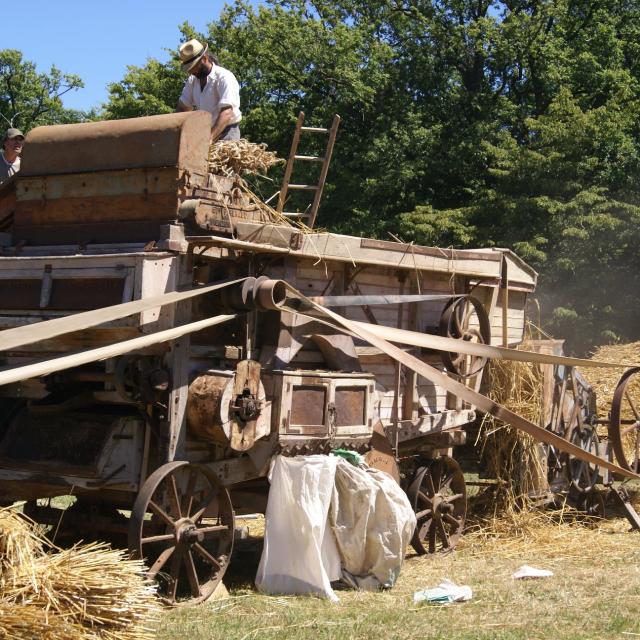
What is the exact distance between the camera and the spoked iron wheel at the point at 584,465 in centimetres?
1062

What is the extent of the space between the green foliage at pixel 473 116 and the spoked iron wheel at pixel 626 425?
8.37m

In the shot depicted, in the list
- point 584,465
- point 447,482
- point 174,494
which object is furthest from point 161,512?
point 584,465

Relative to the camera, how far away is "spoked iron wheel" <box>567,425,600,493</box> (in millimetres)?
10617

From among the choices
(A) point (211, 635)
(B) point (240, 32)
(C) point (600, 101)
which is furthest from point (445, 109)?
(A) point (211, 635)

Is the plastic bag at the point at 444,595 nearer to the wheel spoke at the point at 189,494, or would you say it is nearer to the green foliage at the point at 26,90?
the wheel spoke at the point at 189,494

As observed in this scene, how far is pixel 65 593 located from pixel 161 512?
187 cm

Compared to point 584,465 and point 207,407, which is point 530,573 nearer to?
point 207,407

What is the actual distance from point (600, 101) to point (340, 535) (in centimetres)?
2109

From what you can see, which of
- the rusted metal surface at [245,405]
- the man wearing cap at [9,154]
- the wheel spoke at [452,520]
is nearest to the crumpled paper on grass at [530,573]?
the wheel spoke at [452,520]

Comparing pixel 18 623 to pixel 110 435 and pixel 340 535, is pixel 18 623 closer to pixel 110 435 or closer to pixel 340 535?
pixel 110 435

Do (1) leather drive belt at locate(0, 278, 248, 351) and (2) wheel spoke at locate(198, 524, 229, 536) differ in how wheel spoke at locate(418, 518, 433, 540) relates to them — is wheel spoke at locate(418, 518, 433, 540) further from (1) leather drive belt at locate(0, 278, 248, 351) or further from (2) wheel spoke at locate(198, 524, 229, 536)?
(1) leather drive belt at locate(0, 278, 248, 351)

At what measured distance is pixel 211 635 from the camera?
5469 mm

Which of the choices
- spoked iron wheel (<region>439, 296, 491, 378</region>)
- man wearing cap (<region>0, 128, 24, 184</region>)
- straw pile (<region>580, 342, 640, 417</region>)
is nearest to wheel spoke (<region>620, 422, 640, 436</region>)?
straw pile (<region>580, 342, 640, 417</region>)

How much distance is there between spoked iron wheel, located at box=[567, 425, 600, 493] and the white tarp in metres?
4.04
